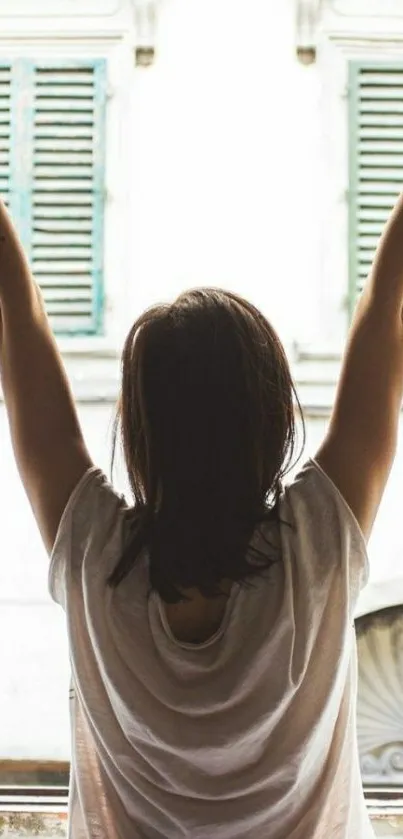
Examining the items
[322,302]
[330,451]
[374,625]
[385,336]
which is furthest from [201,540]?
[374,625]

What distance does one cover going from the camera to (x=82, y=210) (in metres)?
1.96

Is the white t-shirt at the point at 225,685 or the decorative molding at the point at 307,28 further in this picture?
the decorative molding at the point at 307,28

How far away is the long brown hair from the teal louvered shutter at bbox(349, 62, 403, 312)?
4.03 ft

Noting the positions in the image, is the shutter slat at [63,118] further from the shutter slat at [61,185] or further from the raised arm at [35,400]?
the raised arm at [35,400]

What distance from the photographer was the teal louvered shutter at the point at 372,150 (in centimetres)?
195

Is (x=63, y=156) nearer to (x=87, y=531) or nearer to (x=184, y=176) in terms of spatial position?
(x=184, y=176)

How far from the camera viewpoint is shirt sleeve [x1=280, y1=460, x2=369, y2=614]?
30.1 inches

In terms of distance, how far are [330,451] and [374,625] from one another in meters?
1.36

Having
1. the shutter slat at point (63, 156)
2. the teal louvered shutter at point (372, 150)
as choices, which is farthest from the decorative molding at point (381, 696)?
the shutter slat at point (63, 156)

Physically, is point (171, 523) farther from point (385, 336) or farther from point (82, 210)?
point (82, 210)

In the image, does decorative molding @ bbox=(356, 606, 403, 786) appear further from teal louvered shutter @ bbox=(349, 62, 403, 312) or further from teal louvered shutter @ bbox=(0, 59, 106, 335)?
teal louvered shutter @ bbox=(0, 59, 106, 335)

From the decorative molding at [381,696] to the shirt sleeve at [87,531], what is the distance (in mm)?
1287

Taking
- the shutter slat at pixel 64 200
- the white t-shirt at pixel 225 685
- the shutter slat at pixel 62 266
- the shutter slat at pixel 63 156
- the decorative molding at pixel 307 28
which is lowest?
the white t-shirt at pixel 225 685

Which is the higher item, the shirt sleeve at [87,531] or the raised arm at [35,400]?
the raised arm at [35,400]
